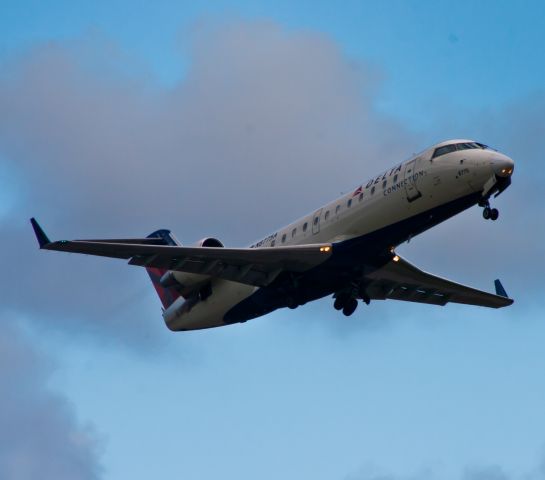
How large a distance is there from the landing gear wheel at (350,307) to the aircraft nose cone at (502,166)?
730 centimetres

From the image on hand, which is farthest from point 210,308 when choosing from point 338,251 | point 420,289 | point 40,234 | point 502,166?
point 502,166

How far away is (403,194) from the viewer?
36.7 meters

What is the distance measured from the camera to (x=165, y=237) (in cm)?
4597

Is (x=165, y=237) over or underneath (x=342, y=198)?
over

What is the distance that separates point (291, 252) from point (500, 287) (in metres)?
9.89

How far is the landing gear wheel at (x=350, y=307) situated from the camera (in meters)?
41.0

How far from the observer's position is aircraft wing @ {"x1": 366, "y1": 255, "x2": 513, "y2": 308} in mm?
41531

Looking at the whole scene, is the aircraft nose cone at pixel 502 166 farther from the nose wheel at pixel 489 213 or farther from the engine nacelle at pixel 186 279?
the engine nacelle at pixel 186 279

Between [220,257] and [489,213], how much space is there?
7.68 m

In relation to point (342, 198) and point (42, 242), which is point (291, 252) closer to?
point (342, 198)

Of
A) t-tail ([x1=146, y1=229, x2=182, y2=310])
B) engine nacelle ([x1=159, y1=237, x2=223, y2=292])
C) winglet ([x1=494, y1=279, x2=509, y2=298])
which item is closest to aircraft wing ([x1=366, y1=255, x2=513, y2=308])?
winglet ([x1=494, y1=279, x2=509, y2=298])

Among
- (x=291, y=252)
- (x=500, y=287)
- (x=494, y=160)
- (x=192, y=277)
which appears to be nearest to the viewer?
(x=494, y=160)

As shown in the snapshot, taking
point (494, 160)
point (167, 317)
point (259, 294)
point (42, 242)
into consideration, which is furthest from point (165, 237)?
point (494, 160)

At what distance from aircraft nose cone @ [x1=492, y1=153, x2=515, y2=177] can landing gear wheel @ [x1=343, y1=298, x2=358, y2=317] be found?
7.30 meters
